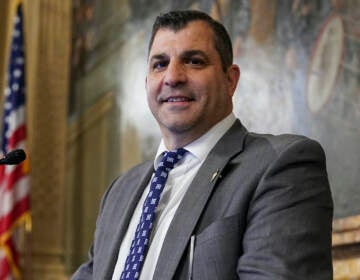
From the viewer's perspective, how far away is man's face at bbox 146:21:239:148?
328 centimetres

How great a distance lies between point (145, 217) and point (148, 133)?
446 cm

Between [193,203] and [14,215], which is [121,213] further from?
[14,215]

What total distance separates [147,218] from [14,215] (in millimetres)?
5246

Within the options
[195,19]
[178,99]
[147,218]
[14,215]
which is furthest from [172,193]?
[14,215]

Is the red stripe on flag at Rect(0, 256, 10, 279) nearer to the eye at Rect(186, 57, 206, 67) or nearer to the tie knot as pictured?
the tie knot

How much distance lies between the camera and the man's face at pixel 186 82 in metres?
3.28

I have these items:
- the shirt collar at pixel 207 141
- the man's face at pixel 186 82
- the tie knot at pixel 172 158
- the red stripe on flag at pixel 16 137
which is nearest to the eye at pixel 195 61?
the man's face at pixel 186 82

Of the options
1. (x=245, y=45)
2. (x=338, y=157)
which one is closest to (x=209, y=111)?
(x=338, y=157)

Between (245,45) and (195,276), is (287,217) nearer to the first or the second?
(195,276)

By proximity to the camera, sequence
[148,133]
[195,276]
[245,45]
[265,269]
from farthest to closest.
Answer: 1. [148,133]
2. [245,45]
3. [195,276]
4. [265,269]

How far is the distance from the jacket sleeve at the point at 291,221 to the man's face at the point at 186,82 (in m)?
0.54

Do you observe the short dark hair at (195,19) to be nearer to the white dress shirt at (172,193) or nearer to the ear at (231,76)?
the ear at (231,76)

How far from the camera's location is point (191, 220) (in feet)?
9.55

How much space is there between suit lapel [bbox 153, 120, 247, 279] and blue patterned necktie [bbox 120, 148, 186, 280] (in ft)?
0.47
